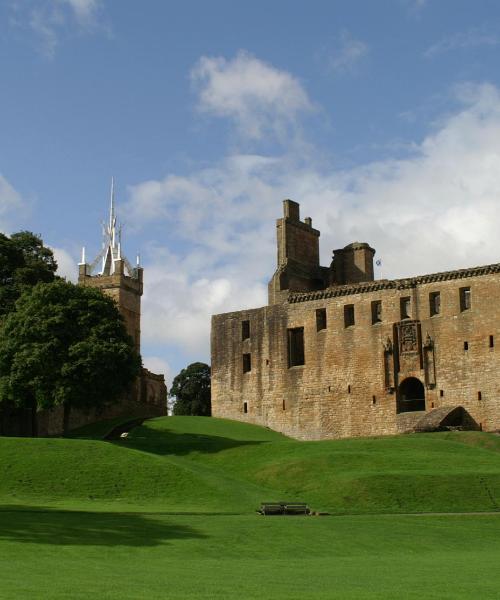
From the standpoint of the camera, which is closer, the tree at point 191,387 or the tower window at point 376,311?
the tower window at point 376,311

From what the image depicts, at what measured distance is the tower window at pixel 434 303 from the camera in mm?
65438

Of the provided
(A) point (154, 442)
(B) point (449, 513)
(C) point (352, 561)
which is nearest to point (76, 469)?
(A) point (154, 442)

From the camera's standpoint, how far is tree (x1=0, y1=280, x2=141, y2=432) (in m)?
56.7

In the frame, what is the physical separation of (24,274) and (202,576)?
150 feet

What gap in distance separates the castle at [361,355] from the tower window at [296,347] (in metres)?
0.07

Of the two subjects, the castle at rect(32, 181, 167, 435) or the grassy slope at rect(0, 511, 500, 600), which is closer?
the grassy slope at rect(0, 511, 500, 600)

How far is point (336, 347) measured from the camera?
225 feet

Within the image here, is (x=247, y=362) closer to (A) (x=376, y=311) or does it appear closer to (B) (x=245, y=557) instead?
(A) (x=376, y=311)

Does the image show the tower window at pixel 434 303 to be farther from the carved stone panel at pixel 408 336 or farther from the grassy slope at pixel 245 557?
the grassy slope at pixel 245 557

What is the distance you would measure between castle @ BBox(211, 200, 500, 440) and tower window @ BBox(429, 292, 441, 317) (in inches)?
2.5

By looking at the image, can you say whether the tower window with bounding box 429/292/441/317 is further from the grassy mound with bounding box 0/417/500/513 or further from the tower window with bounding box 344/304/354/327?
the grassy mound with bounding box 0/417/500/513

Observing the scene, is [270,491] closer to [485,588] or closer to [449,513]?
[449,513]

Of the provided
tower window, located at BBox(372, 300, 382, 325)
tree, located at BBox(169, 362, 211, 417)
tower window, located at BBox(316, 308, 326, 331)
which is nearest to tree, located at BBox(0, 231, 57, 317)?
tower window, located at BBox(316, 308, 326, 331)

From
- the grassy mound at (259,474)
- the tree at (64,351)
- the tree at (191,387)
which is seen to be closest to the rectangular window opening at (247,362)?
the tree at (64,351)
